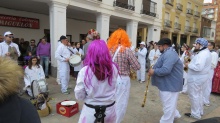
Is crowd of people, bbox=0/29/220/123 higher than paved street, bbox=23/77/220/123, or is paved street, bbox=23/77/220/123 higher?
crowd of people, bbox=0/29/220/123

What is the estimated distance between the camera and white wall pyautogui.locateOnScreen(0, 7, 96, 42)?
10430 millimetres

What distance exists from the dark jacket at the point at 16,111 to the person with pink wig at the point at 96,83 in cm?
91

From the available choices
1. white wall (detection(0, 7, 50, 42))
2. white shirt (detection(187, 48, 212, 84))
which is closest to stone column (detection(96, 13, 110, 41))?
white wall (detection(0, 7, 50, 42))

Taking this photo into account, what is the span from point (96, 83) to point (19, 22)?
10.4 m

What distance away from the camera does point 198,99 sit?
13.4 ft

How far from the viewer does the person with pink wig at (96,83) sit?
2049 mm

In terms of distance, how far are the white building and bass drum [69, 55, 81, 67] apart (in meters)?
2.62

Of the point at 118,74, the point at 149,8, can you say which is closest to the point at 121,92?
the point at 118,74

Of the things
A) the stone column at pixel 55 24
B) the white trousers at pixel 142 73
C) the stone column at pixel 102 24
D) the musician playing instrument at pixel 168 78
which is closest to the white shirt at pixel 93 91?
the musician playing instrument at pixel 168 78

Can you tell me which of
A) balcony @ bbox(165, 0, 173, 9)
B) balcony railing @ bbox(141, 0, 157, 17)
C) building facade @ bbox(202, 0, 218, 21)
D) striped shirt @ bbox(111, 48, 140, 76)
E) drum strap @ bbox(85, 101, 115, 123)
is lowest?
drum strap @ bbox(85, 101, 115, 123)

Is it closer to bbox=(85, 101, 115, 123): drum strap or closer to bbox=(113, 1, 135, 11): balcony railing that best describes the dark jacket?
bbox=(85, 101, 115, 123): drum strap

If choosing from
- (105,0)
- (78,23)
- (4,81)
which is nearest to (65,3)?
(105,0)

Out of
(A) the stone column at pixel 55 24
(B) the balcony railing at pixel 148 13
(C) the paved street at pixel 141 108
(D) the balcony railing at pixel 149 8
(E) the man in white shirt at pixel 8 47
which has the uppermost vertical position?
(D) the balcony railing at pixel 149 8

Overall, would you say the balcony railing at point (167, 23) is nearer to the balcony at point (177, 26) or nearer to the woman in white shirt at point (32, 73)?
the balcony at point (177, 26)
